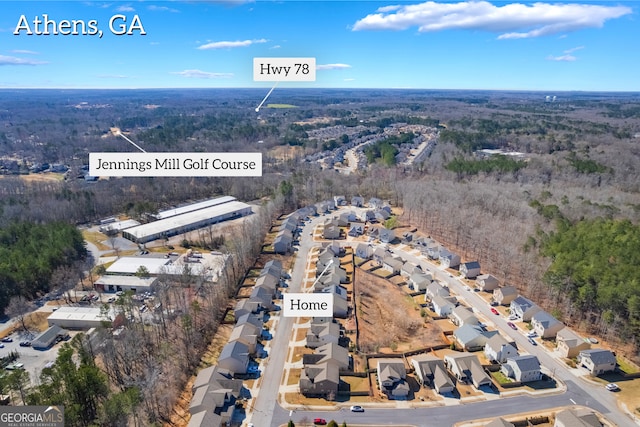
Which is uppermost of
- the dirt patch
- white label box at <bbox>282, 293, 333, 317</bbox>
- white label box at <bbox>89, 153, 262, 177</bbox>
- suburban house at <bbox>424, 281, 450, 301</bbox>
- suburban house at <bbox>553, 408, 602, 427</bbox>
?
white label box at <bbox>89, 153, 262, 177</bbox>

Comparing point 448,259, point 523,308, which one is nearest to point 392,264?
point 448,259

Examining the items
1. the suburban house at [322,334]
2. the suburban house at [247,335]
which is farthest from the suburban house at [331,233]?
the suburban house at [247,335]

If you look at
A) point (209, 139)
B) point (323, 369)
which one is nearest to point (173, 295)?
point (323, 369)

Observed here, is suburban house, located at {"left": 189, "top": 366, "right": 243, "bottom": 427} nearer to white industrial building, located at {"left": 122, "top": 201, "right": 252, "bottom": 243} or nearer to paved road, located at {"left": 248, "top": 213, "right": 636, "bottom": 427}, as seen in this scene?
paved road, located at {"left": 248, "top": 213, "right": 636, "bottom": 427}

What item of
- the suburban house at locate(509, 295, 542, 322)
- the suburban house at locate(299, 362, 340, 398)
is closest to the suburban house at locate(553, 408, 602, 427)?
the suburban house at locate(509, 295, 542, 322)

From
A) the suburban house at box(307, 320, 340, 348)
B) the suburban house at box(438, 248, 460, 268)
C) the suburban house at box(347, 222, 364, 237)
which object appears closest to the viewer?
the suburban house at box(307, 320, 340, 348)

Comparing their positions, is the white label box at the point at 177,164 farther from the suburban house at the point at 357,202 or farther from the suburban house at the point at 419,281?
the suburban house at the point at 357,202

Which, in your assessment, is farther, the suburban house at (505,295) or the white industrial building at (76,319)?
the suburban house at (505,295)
